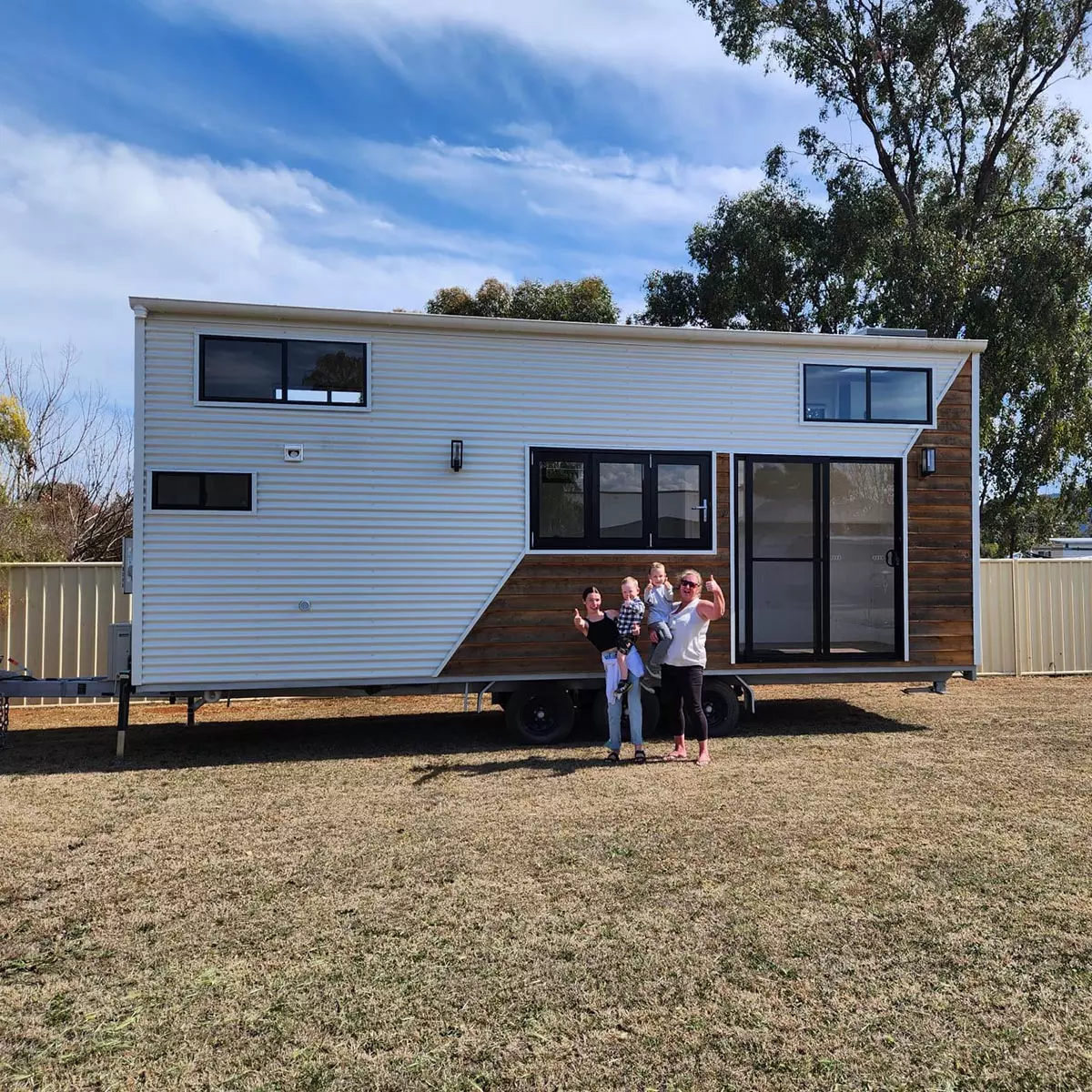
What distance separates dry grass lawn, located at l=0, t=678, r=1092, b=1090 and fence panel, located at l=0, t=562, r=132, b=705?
275cm

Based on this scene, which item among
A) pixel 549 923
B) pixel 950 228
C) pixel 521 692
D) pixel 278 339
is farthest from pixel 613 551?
pixel 950 228

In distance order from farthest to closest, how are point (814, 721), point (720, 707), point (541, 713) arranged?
point (814, 721), point (720, 707), point (541, 713)

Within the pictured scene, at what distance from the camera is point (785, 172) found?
16.5 metres

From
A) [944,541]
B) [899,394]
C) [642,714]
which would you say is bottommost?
[642,714]

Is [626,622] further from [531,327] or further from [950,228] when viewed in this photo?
[950,228]

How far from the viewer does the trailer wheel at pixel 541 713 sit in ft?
24.4

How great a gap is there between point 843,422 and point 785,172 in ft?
34.9

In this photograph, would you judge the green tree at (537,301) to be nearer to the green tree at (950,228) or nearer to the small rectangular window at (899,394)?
the green tree at (950,228)

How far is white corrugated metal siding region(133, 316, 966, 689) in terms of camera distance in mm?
6875

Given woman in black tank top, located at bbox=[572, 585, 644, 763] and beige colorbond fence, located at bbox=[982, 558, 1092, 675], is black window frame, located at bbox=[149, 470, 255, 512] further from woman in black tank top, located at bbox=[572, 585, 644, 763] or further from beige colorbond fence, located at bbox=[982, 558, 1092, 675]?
beige colorbond fence, located at bbox=[982, 558, 1092, 675]

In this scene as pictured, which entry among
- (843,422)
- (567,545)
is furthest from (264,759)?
(843,422)

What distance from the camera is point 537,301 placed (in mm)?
19609

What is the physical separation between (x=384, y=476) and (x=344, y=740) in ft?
8.14

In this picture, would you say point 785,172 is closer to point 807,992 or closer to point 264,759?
point 264,759
